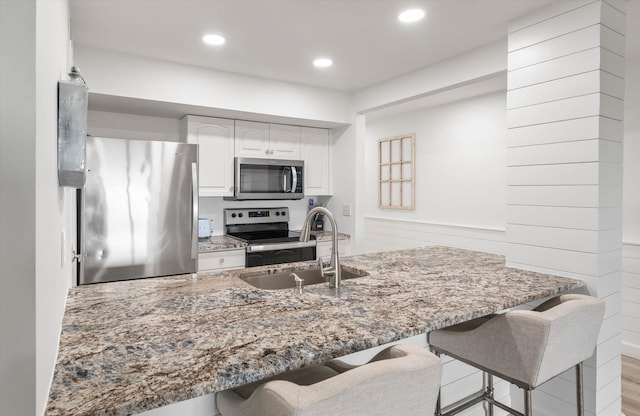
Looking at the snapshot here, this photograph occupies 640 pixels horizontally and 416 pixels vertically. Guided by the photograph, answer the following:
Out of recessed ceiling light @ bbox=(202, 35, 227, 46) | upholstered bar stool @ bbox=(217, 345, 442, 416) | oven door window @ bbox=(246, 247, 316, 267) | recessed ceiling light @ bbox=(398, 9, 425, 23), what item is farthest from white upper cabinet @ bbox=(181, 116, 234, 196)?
upholstered bar stool @ bbox=(217, 345, 442, 416)

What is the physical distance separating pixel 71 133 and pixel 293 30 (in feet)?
5.77

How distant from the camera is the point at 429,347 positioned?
1843 mm

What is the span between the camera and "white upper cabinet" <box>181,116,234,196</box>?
3387mm

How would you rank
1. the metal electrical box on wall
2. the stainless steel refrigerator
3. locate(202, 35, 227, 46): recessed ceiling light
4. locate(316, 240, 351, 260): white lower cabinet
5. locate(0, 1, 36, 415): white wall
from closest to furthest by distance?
1. locate(0, 1, 36, 415): white wall
2. the metal electrical box on wall
3. locate(202, 35, 227, 46): recessed ceiling light
4. the stainless steel refrigerator
5. locate(316, 240, 351, 260): white lower cabinet

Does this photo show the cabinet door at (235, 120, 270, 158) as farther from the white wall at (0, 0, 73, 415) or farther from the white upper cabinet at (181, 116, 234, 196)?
the white wall at (0, 0, 73, 415)

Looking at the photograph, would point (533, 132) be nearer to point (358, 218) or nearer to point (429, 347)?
point (429, 347)

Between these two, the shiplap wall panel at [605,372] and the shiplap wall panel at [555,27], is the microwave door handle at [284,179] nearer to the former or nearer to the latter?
the shiplap wall panel at [555,27]

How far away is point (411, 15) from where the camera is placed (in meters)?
2.22

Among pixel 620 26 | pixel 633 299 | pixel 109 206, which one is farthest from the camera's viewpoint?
pixel 633 299

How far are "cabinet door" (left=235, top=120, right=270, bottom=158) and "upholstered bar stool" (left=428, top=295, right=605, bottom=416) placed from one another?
8.51 ft

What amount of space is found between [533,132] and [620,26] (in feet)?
2.11

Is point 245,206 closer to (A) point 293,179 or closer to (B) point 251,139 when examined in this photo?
(A) point 293,179

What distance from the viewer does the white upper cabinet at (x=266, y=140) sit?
3611 millimetres

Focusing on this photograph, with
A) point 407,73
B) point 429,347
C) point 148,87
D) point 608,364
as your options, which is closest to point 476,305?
point 429,347
